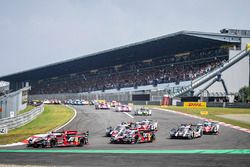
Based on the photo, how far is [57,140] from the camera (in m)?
21.4

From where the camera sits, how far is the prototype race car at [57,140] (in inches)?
828

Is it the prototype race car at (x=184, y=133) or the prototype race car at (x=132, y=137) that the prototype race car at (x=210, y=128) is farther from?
the prototype race car at (x=132, y=137)

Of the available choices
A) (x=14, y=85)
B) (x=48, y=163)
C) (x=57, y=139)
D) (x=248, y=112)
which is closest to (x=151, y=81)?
(x=248, y=112)

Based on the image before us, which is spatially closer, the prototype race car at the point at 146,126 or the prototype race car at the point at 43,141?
the prototype race car at the point at 43,141

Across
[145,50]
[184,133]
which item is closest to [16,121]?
[184,133]

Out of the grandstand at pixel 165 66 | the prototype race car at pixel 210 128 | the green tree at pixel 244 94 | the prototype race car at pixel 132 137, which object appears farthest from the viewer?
the grandstand at pixel 165 66

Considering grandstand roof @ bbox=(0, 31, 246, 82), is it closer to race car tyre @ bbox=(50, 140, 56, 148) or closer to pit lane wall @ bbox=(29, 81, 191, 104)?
pit lane wall @ bbox=(29, 81, 191, 104)

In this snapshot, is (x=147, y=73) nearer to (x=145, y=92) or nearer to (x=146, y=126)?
(x=145, y=92)

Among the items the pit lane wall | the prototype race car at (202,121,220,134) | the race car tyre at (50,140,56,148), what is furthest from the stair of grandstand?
the race car tyre at (50,140,56,148)

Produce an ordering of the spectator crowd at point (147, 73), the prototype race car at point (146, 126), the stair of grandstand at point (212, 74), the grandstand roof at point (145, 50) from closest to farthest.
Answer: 1. the prototype race car at point (146, 126)
2. the stair of grandstand at point (212, 74)
3. the grandstand roof at point (145, 50)
4. the spectator crowd at point (147, 73)

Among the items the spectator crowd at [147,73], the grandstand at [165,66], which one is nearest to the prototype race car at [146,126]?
the grandstand at [165,66]

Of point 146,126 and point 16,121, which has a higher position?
point 16,121

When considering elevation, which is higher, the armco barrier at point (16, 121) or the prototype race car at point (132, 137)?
the armco barrier at point (16, 121)

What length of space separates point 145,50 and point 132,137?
61.9 meters
